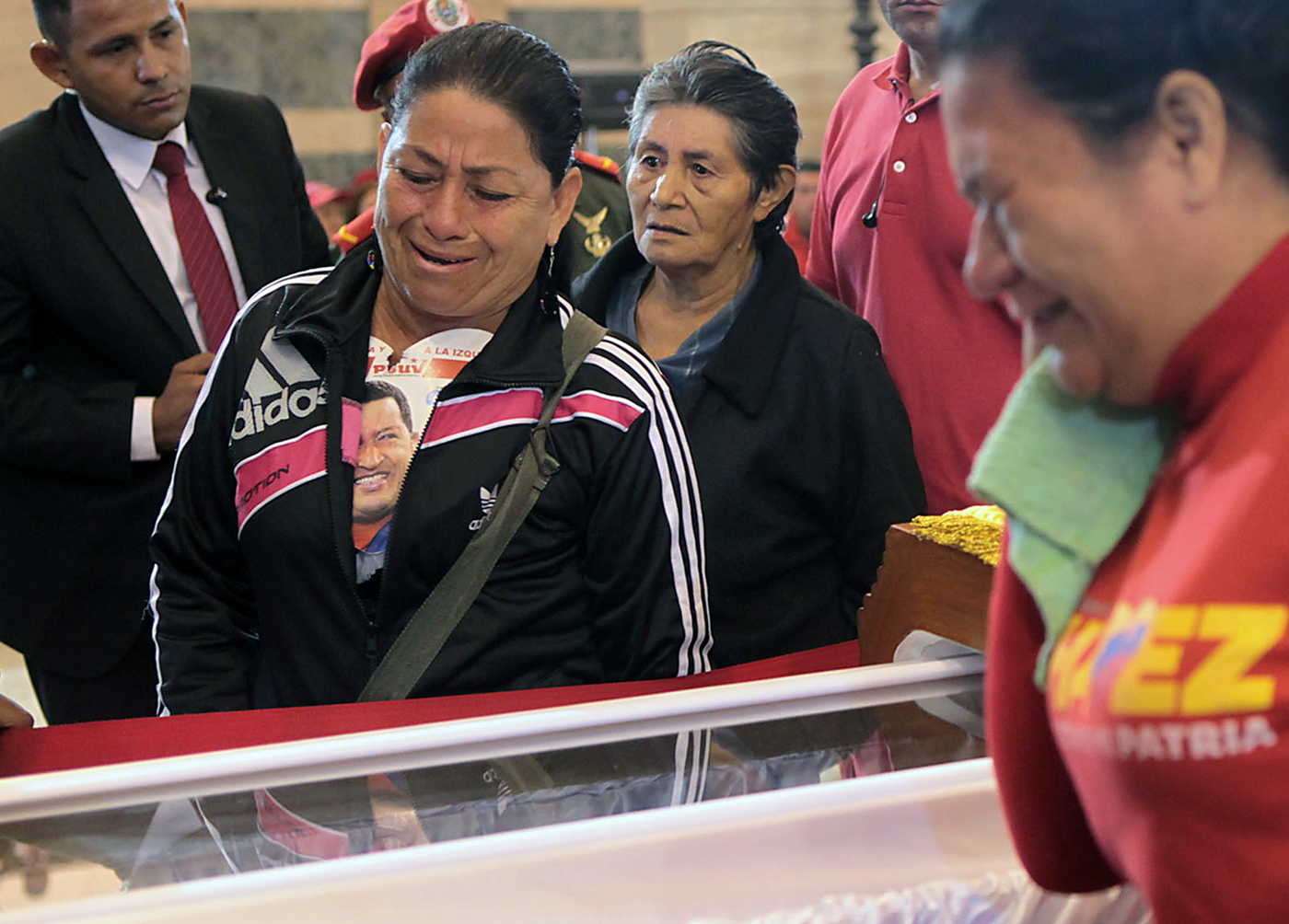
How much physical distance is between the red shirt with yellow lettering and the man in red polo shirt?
5.05 ft

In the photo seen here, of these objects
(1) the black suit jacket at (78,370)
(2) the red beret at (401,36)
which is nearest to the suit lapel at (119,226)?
(1) the black suit jacket at (78,370)

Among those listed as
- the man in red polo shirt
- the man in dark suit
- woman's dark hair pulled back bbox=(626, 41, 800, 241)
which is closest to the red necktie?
the man in dark suit

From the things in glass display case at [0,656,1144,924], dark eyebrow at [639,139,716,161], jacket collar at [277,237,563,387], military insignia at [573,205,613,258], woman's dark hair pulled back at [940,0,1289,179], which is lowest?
glass display case at [0,656,1144,924]

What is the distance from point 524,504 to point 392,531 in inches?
6.1

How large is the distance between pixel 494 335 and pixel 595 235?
1489mm

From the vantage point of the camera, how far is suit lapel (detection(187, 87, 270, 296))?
2512mm

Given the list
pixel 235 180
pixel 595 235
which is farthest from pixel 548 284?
pixel 595 235

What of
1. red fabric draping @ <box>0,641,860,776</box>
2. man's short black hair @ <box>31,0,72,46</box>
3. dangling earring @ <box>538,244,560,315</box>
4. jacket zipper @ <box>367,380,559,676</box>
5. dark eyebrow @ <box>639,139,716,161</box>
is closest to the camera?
red fabric draping @ <box>0,641,860,776</box>

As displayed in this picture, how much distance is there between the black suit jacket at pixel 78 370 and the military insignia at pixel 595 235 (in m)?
0.76

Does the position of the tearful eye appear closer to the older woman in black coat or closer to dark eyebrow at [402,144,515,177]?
dark eyebrow at [402,144,515,177]

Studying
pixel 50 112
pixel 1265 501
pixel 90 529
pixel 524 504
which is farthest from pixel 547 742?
pixel 50 112

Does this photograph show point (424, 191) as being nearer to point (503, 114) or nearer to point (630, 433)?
point (503, 114)

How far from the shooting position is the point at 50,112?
2.49 m

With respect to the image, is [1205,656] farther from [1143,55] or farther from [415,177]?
[415,177]
